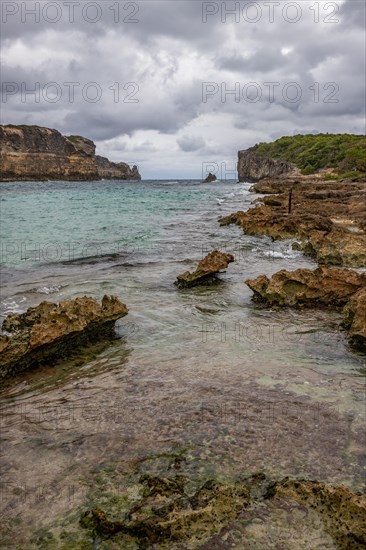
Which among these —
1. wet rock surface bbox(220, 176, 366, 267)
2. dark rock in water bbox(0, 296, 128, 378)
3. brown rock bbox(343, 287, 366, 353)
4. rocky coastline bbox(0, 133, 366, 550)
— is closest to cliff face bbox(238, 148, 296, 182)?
wet rock surface bbox(220, 176, 366, 267)

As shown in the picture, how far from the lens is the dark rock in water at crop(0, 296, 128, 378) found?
7.05 meters

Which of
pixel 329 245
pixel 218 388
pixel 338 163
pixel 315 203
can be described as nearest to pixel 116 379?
pixel 218 388

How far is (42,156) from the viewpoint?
153750 mm

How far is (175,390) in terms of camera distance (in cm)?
631

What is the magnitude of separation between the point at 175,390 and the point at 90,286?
24.5ft

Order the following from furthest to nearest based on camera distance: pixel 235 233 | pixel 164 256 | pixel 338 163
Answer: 1. pixel 338 163
2. pixel 235 233
3. pixel 164 256

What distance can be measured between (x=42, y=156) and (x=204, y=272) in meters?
154

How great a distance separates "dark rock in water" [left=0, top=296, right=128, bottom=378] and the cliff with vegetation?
5357cm

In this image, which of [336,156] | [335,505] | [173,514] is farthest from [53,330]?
[336,156]

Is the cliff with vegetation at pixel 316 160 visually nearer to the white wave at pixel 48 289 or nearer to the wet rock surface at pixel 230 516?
the white wave at pixel 48 289

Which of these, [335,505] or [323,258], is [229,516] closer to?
[335,505]

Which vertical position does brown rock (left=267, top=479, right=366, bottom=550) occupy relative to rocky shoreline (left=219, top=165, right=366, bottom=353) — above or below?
below

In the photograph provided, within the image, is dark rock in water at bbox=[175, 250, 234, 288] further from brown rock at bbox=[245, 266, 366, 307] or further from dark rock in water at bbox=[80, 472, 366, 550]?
dark rock in water at bbox=[80, 472, 366, 550]

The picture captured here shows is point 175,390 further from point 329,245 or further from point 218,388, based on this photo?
point 329,245
